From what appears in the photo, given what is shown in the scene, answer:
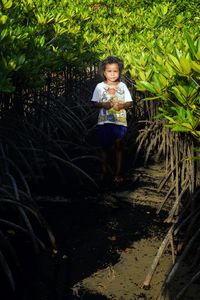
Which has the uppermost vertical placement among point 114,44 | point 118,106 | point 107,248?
point 114,44

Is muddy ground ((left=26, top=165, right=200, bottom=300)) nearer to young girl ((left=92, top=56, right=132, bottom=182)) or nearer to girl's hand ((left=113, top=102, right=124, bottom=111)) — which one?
young girl ((left=92, top=56, right=132, bottom=182))

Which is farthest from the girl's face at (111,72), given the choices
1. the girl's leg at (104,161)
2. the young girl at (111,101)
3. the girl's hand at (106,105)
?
the girl's leg at (104,161)

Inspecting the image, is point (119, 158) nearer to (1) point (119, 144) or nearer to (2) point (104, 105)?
(1) point (119, 144)

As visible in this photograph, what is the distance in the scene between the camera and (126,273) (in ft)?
10.3

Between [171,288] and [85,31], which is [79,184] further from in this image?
[85,31]

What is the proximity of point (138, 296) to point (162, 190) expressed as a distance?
206 cm

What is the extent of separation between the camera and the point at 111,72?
450cm

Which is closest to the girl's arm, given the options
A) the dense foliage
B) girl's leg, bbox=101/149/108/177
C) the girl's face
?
the girl's face

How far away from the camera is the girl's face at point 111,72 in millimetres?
4457

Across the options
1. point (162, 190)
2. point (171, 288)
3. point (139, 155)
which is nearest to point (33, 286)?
point (171, 288)

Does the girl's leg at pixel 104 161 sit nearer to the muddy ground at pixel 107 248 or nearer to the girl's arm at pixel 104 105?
the muddy ground at pixel 107 248

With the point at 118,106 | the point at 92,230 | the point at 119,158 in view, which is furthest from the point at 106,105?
the point at 92,230

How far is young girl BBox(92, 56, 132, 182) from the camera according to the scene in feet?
14.8

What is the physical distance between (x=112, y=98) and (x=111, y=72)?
26 cm
